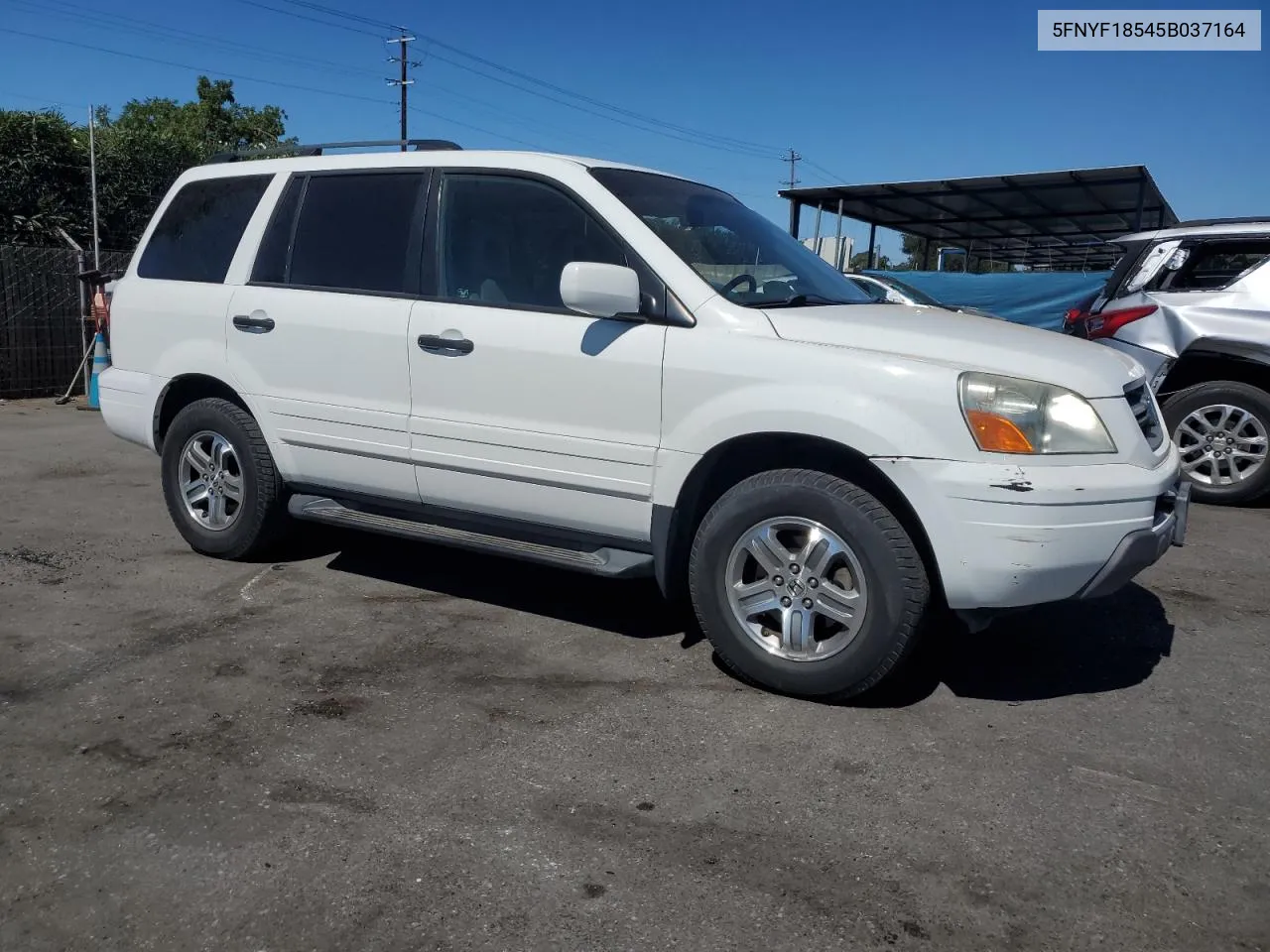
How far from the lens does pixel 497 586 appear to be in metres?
5.14

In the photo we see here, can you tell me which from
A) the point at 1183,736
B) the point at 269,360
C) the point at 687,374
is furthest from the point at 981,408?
the point at 269,360

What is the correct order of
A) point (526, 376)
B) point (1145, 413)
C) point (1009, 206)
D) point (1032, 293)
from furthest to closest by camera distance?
point (1009, 206)
point (1032, 293)
point (526, 376)
point (1145, 413)

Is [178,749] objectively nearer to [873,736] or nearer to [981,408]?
[873,736]

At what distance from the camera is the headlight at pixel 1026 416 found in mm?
3357

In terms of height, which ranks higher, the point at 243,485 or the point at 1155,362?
the point at 1155,362

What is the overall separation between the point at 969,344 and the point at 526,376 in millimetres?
1630

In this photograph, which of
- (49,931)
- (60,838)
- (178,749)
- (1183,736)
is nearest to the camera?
(49,931)

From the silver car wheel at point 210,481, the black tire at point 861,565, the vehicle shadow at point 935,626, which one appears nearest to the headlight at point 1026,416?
the black tire at point 861,565

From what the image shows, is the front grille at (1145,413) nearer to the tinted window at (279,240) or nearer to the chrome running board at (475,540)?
the chrome running board at (475,540)

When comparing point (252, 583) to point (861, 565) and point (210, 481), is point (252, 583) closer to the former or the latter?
point (210, 481)

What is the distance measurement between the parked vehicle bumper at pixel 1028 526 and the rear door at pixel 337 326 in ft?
7.15

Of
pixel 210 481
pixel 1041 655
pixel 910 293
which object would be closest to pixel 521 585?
pixel 210 481

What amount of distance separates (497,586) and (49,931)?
9.37ft

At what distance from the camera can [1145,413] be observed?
12.7 ft
